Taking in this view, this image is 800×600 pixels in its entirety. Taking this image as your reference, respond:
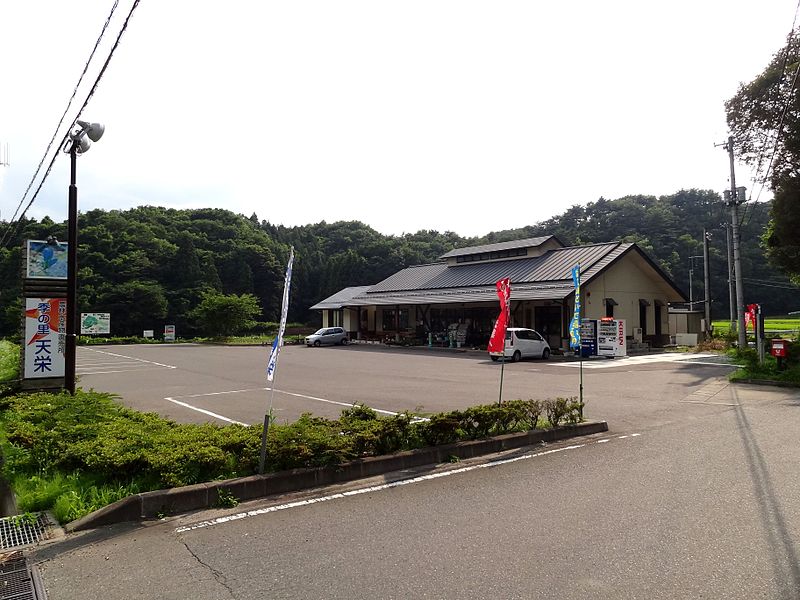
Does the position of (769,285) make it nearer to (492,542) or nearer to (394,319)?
(394,319)

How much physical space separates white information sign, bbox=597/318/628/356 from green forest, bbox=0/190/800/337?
28760mm

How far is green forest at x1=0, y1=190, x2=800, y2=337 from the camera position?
53.3 m

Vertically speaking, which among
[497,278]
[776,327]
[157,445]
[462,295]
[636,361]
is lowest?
[636,361]

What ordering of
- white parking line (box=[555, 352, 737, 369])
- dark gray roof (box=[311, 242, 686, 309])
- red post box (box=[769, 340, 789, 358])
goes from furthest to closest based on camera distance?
dark gray roof (box=[311, 242, 686, 309]), white parking line (box=[555, 352, 737, 369]), red post box (box=[769, 340, 789, 358])

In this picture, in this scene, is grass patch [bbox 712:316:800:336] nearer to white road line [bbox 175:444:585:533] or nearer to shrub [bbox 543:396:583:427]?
shrub [bbox 543:396:583:427]

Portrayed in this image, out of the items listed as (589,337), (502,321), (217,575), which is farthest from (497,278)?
(217,575)

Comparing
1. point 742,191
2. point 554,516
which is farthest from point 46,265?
point 742,191

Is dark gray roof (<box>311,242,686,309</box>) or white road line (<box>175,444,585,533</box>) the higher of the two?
dark gray roof (<box>311,242,686,309</box>)

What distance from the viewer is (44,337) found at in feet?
33.5

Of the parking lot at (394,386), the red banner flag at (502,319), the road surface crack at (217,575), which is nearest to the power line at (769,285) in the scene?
the parking lot at (394,386)

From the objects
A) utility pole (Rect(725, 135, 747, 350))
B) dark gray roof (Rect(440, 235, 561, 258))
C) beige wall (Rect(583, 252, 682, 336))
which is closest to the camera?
utility pole (Rect(725, 135, 747, 350))

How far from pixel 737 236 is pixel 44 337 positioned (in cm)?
2297

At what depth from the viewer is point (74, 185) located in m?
9.30

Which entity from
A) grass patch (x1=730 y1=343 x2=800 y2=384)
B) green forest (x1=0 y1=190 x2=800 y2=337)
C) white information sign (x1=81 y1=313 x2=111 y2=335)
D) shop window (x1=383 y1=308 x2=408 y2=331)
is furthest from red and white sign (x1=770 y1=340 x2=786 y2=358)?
white information sign (x1=81 y1=313 x2=111 y2=335)
